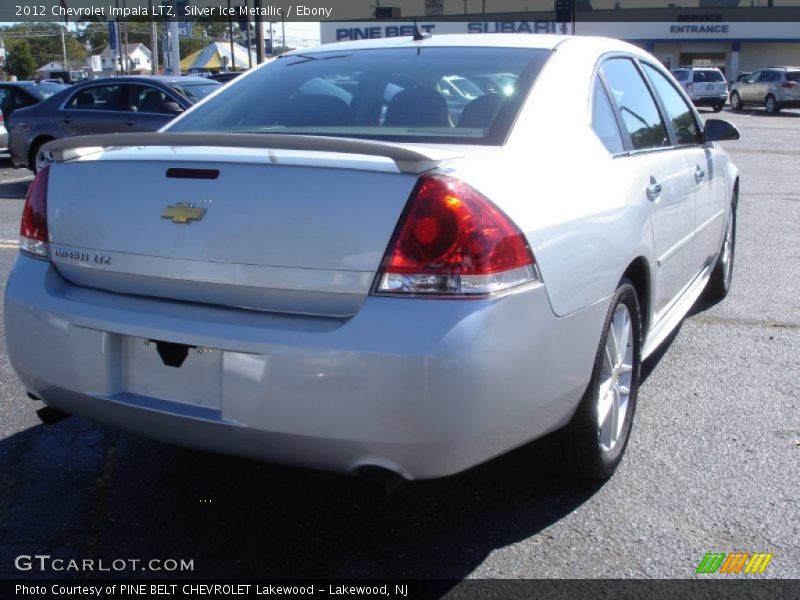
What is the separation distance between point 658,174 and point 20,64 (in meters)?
81.0

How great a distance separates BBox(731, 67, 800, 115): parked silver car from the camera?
33.9 meters

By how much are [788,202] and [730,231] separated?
18.0ft

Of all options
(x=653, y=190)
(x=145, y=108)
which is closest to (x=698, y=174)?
(x=653, y=190)

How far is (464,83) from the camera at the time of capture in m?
3.47

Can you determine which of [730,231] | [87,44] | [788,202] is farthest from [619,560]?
[87,44]

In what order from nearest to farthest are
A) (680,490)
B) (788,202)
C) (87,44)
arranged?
(680,490) < (788,202) < (87,44)

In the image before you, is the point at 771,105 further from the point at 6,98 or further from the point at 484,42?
the point at 484,42

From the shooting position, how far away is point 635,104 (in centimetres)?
412

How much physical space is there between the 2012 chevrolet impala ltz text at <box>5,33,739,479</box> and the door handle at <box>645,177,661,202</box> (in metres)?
0.19

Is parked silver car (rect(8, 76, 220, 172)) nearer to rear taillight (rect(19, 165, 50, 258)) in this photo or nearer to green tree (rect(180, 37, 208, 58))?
rear taillight (rect(19, 165, 50, 258))

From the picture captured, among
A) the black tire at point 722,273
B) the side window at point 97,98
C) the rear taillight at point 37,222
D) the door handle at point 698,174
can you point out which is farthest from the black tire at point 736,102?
the rear taillight at point 37,222

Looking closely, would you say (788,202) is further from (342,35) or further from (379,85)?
Result: (342,35)

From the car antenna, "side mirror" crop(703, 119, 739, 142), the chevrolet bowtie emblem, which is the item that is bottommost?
the chevrolet bowtie emblem

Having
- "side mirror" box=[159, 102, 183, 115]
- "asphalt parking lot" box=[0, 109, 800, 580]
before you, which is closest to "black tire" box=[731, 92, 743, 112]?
"side mirror" box=[159, 102, 183, 115]
